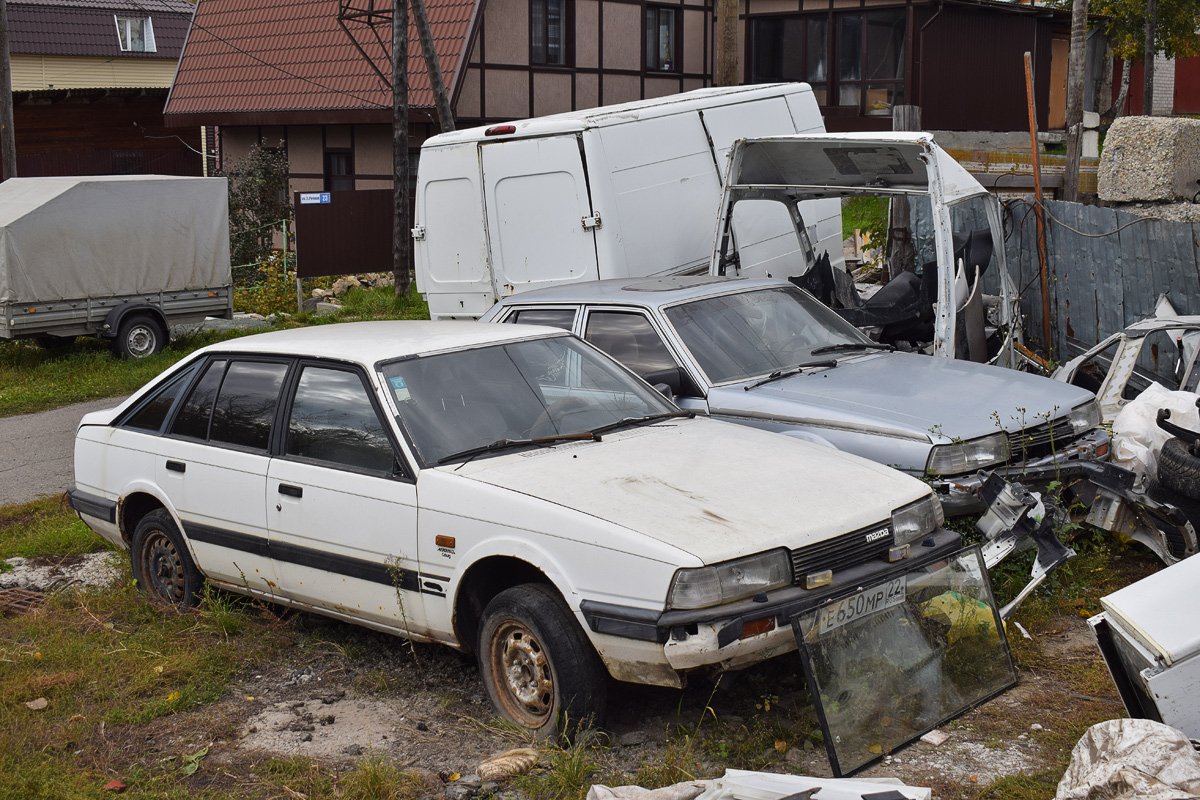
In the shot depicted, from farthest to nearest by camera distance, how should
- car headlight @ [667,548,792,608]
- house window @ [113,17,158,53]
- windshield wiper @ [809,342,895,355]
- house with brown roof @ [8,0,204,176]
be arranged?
1. house window @ [113,17,158,53]
2. house with brown roof @ [8,0,204,176]
3. windshield wiper @ [809,342,895,355]
4. car headlight @ [667,548,792,608]

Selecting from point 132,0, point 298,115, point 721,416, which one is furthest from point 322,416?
point 132,0

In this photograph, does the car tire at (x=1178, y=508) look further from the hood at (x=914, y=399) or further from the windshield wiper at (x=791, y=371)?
the windshield wiper at (x=791, y=371)

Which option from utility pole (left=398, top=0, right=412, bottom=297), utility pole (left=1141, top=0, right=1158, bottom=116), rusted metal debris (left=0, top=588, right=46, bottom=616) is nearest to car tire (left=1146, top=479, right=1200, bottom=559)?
rusted metal debris (left=0, top=588, right=46, bottom=616)

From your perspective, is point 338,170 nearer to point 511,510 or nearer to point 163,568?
point 163,568

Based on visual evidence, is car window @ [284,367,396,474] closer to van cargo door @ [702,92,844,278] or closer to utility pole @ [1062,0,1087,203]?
van cargo door @ [702,92,844,278]

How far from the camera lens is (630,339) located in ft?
22.4

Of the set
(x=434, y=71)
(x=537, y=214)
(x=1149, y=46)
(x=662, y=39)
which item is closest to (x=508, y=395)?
(x=537, y=214)

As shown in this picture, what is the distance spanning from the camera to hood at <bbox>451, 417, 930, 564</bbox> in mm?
4055

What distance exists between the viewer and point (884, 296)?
902 cm

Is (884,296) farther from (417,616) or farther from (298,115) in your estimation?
(298,115)

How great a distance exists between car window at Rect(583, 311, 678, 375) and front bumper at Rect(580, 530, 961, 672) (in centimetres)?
271

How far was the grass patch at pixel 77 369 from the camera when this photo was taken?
43.9 feet

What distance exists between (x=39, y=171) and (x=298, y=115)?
13.1 metres

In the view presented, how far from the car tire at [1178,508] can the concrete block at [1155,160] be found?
5000 millimetres
